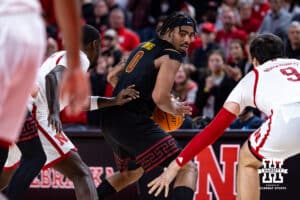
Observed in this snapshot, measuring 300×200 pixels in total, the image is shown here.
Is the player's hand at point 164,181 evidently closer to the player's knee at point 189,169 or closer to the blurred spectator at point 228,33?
the player's knee at point 189,169

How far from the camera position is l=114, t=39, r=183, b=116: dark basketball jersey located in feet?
20.4

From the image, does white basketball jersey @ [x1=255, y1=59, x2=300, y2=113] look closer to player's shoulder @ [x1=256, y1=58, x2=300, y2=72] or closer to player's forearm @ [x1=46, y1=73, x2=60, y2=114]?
player's shoulder @ [x1=256, y1=58, x2=300, y2=72]

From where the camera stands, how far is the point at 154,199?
7664 millimetres

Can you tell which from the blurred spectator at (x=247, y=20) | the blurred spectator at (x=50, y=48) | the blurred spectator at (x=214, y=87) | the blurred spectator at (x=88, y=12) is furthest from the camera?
the blurred spectator at (x=88, y=12)

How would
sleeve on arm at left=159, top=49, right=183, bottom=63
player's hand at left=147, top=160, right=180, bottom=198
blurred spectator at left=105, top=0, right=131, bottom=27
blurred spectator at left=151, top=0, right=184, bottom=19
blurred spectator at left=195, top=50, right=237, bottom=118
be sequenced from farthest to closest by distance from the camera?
blurred spectator at left=151, top=0, right=184, bottom=19
blurred spectator at left=105, top=0, right=131, bottom=27
blurred spectator at left=195, top=50, right=237, bottom=118
sleeve on arm at left=159, top=49, right=183, bottom=63
player's hand at left=147, top=160, right=180, bottom=198

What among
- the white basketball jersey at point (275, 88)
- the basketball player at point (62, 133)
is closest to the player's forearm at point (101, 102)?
the basketball player at point (62, 133)

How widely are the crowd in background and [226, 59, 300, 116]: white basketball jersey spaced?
7.59 ft

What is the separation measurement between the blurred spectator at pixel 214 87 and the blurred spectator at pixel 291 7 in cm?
208

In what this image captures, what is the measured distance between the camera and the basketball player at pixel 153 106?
600 cm

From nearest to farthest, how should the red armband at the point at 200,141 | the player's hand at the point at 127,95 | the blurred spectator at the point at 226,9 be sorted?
the red armband at the point at 200,141
the player's hand at the point at 127,95
the blurred spectator at the point at 226,9

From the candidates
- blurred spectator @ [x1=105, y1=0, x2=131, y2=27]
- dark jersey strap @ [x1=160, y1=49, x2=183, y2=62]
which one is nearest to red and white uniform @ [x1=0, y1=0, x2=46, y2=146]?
dark jersey strap @ [x1=160, y1=49, x2=183, y2=62]

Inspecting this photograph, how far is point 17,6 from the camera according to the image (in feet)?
10.7

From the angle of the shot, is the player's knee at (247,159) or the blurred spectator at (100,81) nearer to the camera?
the player's knee at (247,159)

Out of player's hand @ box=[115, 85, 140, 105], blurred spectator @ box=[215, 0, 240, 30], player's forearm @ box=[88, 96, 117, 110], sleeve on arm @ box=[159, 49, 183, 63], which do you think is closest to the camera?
sleeve on arm @ box=[159, 49, 183, 63]
